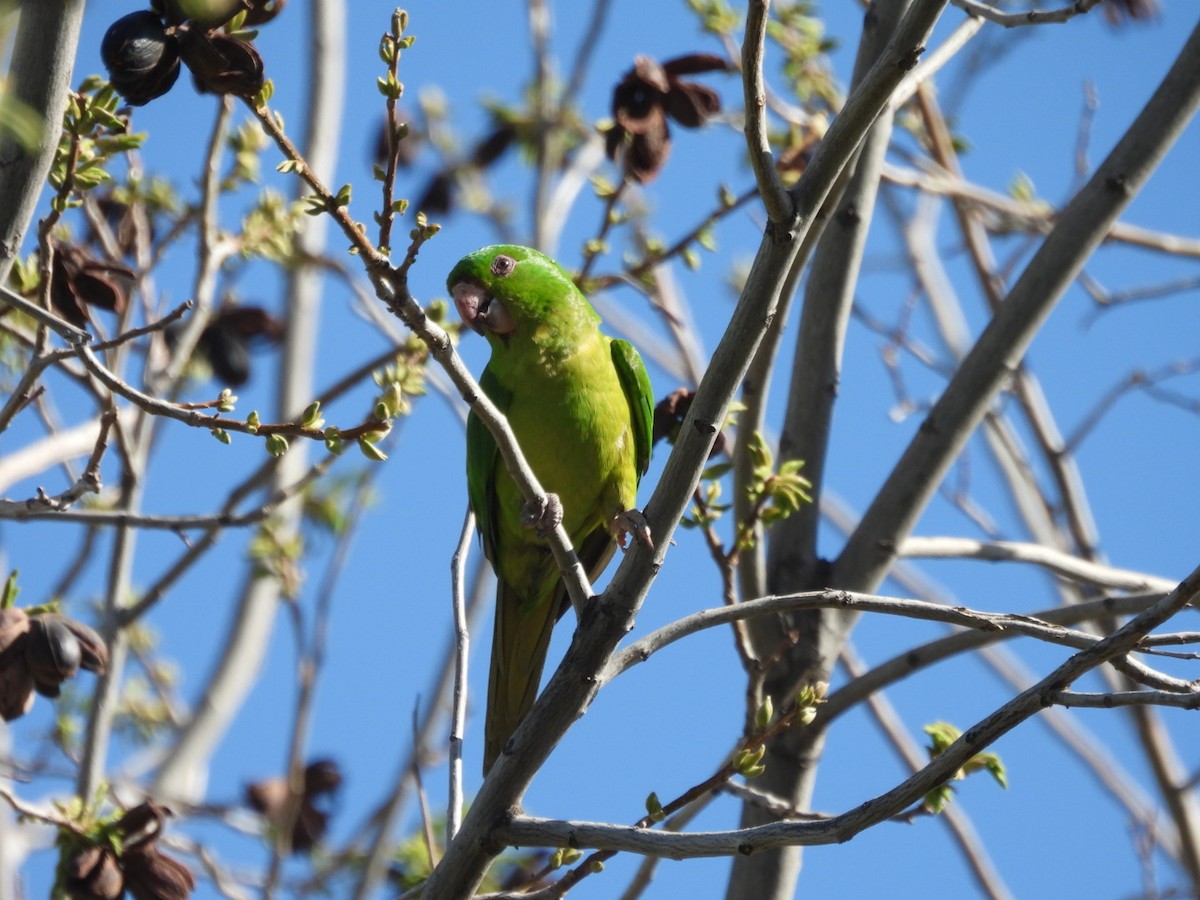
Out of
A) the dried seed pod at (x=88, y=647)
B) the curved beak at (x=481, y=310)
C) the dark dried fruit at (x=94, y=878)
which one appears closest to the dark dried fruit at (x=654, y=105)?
the curved beak at (x=481, y=310)

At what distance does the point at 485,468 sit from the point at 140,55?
2146mm

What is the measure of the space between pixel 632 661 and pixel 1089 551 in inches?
114

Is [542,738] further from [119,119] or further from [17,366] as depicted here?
[17,366]

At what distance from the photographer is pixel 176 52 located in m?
2.27

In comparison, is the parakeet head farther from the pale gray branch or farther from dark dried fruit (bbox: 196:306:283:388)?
the pale gray branch

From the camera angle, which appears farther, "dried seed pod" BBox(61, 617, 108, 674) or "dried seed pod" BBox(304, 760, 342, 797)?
"dried seed pod" BBox(304, 760, 342, 797)

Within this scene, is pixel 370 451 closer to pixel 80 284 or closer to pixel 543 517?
pixel 543 517

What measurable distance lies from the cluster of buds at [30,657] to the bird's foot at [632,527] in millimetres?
1304

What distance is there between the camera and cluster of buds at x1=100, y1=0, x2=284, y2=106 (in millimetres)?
2186

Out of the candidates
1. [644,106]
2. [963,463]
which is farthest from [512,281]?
[963,463]

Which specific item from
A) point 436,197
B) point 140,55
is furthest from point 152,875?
point 436,197

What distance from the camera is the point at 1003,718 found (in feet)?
6.33

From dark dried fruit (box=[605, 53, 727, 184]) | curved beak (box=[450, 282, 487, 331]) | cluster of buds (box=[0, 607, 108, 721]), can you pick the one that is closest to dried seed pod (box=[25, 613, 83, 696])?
cluster of buds (box=[0, 607, 108, 721])

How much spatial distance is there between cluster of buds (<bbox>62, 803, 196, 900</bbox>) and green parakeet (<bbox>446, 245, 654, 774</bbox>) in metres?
1.08
